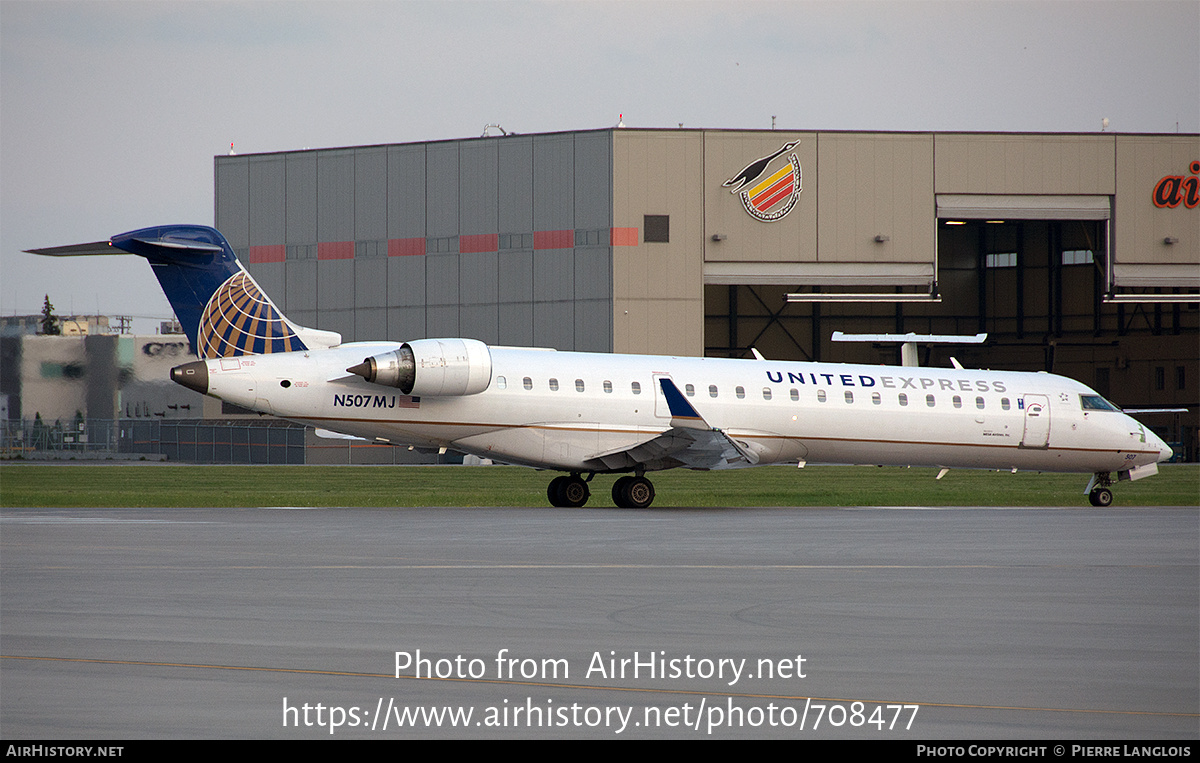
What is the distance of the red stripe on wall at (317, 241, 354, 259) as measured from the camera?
5216 cm

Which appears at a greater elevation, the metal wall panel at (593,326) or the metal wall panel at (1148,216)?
the metal wall panel at (1148,216)

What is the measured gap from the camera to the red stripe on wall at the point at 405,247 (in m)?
51.1

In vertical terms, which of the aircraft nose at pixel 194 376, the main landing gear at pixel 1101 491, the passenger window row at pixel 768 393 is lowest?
the main landing gear at pixel 1101 491

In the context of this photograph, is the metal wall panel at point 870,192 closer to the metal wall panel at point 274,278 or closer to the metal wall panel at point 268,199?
the metal wall panel at point 268,199

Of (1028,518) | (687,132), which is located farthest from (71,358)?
(1028,518)

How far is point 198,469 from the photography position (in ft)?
133

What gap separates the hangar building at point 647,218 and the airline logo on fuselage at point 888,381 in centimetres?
2183

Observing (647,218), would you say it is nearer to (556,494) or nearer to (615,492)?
(556,494)

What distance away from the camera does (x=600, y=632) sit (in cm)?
799

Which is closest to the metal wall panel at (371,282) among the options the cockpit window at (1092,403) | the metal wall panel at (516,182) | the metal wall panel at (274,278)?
the metal wall panel at (274,278)

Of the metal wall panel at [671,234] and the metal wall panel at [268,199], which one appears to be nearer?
the metal wall panel at [671,234]

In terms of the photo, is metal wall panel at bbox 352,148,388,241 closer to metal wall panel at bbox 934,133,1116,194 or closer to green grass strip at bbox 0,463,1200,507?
green grass strip at bbox 0,463,1200,507

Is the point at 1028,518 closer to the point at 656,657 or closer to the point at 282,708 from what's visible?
the point at 656,657
